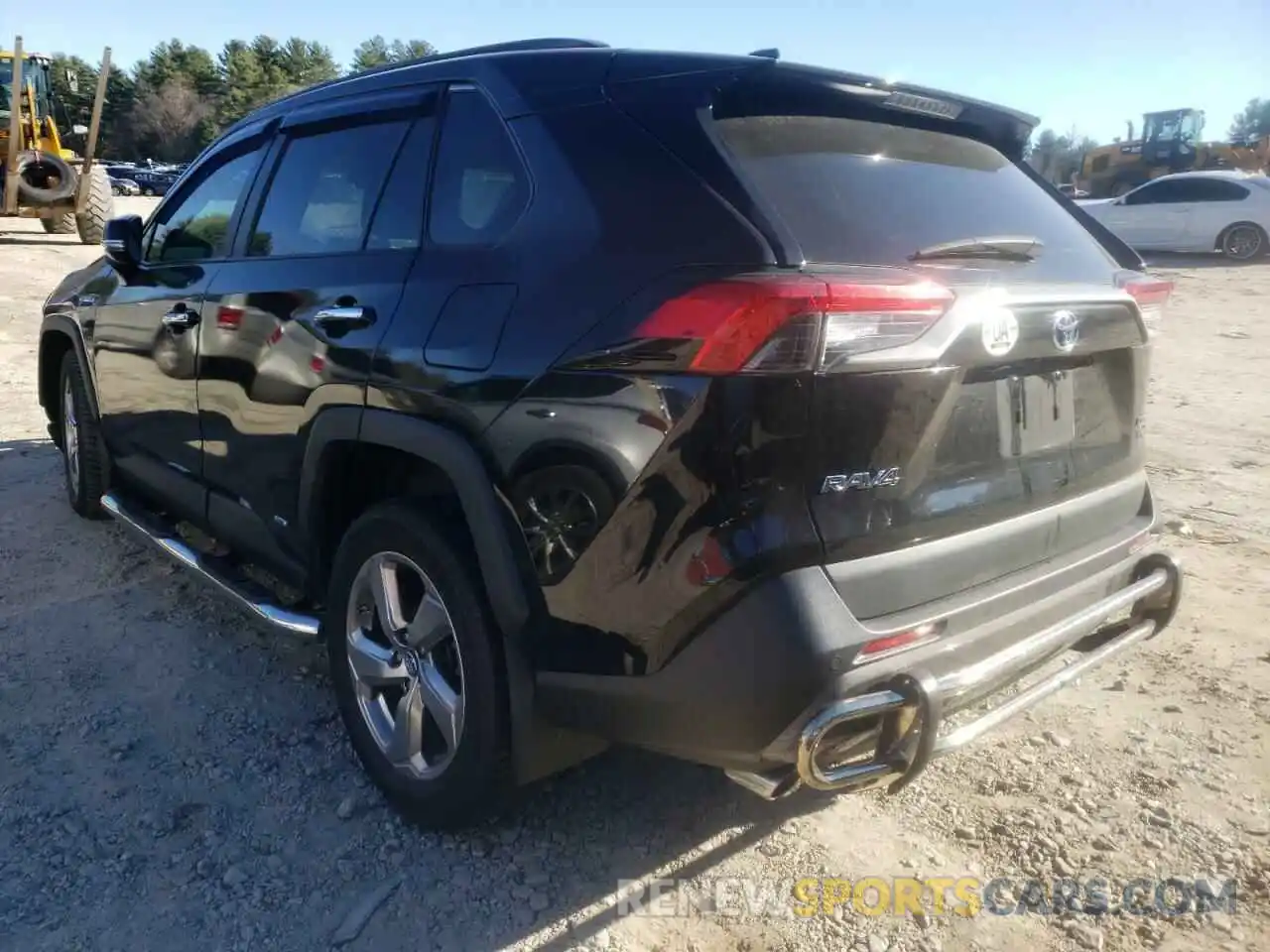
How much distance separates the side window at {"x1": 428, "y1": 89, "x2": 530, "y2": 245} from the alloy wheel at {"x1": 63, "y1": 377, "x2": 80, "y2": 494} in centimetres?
311

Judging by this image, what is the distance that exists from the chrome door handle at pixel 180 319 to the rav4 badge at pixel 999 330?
2627 millimetres

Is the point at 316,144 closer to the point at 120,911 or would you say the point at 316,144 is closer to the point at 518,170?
the point at 518,170

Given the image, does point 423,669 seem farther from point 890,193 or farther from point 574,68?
point 890,193

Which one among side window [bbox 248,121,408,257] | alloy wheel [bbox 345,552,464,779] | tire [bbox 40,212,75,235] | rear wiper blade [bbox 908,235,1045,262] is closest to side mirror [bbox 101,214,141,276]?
side window [bbox 248,121,408,257]

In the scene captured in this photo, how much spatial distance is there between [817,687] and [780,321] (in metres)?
0.69

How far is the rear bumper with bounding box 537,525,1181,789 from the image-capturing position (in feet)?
6.63

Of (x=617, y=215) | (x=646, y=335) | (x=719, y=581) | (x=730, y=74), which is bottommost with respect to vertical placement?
(x=719, y=581)

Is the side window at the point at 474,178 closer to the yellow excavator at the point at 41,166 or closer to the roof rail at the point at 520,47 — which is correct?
the roof rail at the point at 520,47

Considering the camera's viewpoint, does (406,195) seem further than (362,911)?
Yes

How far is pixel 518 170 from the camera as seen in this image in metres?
2.51

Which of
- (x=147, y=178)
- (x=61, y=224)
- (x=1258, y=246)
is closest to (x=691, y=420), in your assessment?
(x=1258, y=246)

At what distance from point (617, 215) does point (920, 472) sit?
83cm

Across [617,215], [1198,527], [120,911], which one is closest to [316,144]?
[617,215]

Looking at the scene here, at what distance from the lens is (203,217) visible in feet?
13.1
